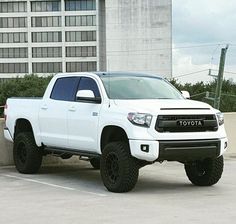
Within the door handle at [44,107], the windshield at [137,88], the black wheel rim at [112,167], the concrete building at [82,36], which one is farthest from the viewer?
the concrete building at [82,36]

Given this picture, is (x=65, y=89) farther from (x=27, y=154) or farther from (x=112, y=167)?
(x=112, y=167)

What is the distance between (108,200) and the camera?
343 inches

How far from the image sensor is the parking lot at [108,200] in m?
7.38

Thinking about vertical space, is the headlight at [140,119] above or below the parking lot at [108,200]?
above

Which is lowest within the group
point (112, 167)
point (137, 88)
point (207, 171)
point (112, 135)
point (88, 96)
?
point (207, 171)

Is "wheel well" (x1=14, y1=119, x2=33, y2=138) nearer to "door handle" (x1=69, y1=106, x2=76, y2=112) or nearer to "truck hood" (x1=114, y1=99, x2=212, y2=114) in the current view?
"door handle" (x1=69, y1=106, x2=76, y2=112)

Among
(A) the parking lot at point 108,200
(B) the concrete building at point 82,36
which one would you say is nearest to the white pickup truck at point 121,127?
(A) the parking lot at point 108,200

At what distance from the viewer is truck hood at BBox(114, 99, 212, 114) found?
920cm

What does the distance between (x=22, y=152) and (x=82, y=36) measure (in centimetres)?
11448

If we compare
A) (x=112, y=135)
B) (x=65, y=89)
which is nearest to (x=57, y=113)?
(x=65, y=89)

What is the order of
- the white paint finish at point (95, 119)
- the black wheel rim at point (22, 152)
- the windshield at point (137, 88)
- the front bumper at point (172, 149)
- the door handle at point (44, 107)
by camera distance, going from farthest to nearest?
the black wheel rim at point (22, 152) < the door handle at point (44, 107) < the windshield at point (137, 88) < the white paint finish at point (95, 119) < the front bumper at point (172, 149)

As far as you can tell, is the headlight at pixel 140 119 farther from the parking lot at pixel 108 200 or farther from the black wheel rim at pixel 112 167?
the parking lot at pixel 108 200

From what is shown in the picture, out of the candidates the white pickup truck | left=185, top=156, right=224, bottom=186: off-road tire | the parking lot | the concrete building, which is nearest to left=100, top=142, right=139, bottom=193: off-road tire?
the white pickup truck

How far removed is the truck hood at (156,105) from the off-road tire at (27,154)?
2.79 metres
